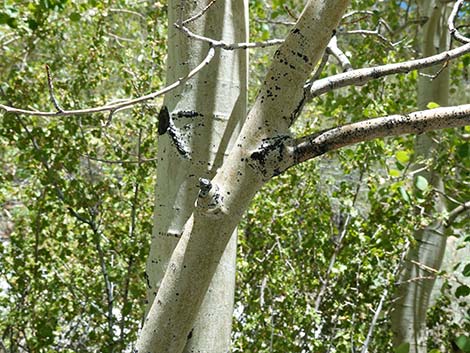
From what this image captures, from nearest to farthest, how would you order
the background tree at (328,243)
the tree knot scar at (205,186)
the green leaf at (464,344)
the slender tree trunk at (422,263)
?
the tree knot scar at (205,186)
the green leaf at (464,344)
the background tree at (328,243)
the slender tree trunk at (422,263)

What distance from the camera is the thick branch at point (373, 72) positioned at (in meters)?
1.01

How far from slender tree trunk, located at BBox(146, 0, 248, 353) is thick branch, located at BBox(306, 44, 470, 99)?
0.20 m

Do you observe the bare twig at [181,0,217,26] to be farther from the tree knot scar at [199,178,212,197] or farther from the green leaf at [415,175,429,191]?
the green leaf at [415,175,429,191]

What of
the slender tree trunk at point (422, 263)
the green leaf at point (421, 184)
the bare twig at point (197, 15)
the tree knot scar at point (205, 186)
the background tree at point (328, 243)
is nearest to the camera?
the tree knot scar at point (205, 186)

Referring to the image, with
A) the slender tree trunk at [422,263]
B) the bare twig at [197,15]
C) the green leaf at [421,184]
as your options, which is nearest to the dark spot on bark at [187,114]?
the bare twig at [197,15]

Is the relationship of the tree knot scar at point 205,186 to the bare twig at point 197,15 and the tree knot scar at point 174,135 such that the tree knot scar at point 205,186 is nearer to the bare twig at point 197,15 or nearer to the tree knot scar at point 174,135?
the tree knot scar at point 174,135

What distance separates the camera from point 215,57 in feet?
3.84

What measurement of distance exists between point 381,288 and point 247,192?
61.9 inches

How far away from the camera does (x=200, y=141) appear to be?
1.14 m

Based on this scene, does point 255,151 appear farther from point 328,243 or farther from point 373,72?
point 328,243

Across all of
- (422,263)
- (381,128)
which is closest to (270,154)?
(381,128)

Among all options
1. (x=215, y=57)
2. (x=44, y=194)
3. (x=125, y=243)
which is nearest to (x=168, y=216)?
(x=215, y=57)

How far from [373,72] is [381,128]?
126mm

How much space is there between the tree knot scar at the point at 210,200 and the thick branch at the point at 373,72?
24cm
